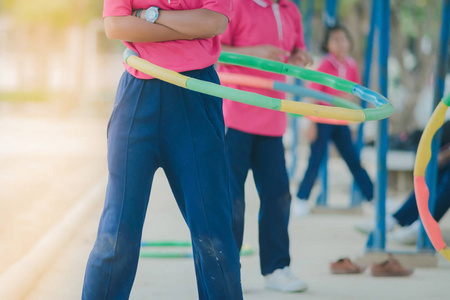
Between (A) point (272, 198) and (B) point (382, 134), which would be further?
(B) point (382, 134)

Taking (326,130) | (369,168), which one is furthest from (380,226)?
(369,168)

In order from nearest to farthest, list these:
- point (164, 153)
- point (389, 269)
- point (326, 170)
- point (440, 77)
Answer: point (164, 153)
point (389, 269)
point (440, 77)
point (326, 170)

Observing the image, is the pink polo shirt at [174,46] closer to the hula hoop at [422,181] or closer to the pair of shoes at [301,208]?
the hula hoop at [422,181]

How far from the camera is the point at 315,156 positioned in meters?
8.09

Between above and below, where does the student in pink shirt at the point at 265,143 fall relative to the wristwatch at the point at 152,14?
below

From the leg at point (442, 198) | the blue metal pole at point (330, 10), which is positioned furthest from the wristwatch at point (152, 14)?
the blue metal pole at point (330, 10)

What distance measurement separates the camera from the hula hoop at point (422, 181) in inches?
162

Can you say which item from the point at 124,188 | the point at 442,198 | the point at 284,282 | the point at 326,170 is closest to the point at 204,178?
the point at 124,188

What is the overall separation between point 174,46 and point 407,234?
3684 millimetres

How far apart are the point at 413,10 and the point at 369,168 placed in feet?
13.7

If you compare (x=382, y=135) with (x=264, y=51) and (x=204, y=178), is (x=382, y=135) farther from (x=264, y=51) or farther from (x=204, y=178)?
(x=204, y=178)

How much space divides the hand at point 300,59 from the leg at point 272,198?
0.45 m

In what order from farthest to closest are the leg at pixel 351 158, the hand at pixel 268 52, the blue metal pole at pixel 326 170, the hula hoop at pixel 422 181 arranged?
the blue metal pole at pixel 326 170 < the leg at pixel 351 158 < the hand at pixel 268 52 < the hula hoop at pixel 422 181

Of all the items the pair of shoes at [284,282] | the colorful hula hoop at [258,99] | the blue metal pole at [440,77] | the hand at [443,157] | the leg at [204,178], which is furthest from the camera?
the hand at [443,157]
